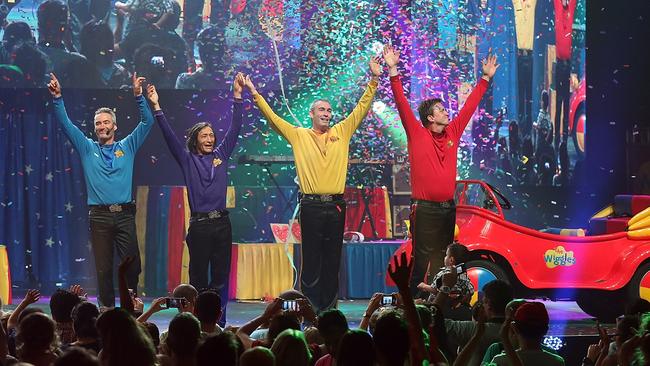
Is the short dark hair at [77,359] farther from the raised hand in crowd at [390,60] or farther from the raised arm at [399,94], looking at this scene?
the raised hand in crowd at [390,60]

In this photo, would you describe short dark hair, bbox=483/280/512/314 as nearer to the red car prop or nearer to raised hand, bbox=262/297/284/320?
raised hand, bbox=262/297/284/320

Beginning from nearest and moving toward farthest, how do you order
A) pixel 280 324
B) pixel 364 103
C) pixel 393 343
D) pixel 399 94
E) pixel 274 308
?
pixel 393 343, pixel 280 324, pixel 274 308, pixel 399 94, pixel 364 103

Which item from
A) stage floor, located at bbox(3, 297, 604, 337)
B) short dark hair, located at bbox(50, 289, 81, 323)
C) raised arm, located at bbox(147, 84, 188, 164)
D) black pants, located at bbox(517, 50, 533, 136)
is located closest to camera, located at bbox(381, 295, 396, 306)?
short dark hair, located at bbox(50, 289, 81, 323)

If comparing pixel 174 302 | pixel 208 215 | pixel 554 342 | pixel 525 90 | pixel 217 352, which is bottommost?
pixel 554 342

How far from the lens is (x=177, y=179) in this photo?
1400 cm

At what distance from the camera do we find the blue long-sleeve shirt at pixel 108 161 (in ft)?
29.6

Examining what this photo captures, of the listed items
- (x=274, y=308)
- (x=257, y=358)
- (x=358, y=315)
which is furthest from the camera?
(x=358, y=315)

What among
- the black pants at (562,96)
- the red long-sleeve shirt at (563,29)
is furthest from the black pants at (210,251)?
the red long-sleeve shirt at (563,29)

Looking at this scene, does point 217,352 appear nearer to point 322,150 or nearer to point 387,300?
point 387,300

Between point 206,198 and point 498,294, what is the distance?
3965 mm

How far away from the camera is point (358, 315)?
11.2 meters

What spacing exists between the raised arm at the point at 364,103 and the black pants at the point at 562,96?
5822mm

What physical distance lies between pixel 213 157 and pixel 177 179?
5.04 metres

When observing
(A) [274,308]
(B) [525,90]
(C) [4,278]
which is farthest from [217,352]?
Answer: (B) [525,90]
